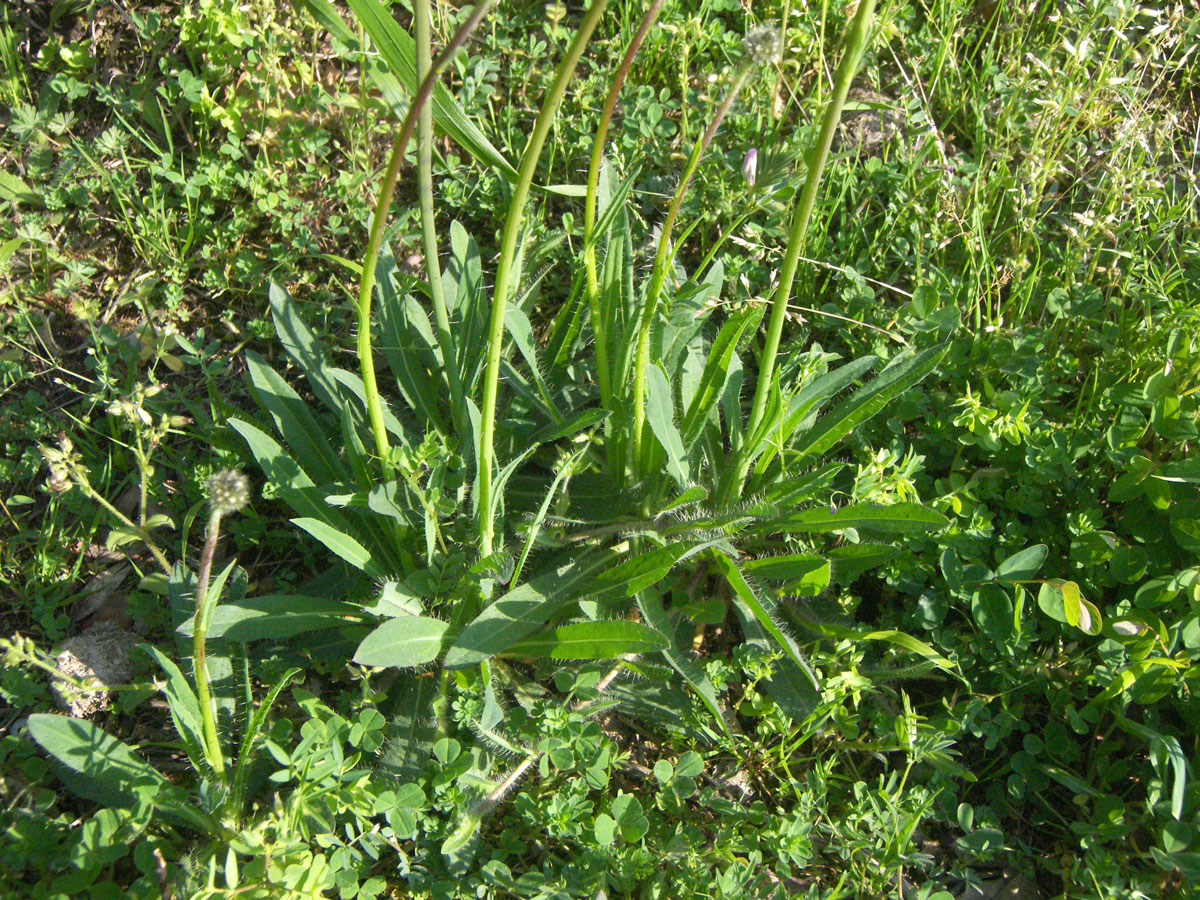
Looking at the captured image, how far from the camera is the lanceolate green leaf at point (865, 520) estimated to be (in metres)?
2.07

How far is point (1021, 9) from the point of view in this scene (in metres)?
3.28

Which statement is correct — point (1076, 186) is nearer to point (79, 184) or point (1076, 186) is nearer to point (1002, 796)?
point (1002, 796)

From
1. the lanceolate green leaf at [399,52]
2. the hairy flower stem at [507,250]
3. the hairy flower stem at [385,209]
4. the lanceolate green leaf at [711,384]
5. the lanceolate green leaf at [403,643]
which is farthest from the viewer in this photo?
the lanceolate green leaf at [711,384]

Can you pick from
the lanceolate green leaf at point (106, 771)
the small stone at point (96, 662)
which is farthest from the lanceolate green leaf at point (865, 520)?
the small stone at point (96, 662)

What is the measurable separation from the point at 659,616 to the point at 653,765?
45 cm

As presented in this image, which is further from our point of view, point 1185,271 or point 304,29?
point 304,29

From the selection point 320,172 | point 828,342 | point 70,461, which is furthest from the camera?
point 320,172

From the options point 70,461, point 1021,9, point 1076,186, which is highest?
point 1021,9

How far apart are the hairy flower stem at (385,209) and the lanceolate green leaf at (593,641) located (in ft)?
1.71

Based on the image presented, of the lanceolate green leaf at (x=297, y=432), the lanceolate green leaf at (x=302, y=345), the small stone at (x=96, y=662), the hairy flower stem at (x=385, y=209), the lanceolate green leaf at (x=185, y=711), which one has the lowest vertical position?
the small stone at (x=96, y=662)

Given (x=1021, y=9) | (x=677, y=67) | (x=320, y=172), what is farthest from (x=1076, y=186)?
(x=320, y=172)

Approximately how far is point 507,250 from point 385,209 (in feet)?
0.74

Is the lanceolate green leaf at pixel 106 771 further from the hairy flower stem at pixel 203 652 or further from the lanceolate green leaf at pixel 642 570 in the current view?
the lanceolate green leaf at pixel 642 570

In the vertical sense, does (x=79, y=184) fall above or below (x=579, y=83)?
below
